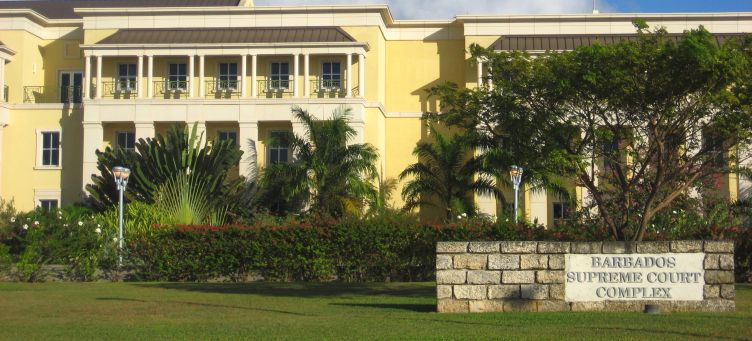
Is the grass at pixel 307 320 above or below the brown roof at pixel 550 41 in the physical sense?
below

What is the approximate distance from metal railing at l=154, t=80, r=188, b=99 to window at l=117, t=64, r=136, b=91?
108 centimetres

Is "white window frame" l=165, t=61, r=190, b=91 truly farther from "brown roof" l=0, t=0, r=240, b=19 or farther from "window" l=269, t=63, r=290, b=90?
"brown roof" l=0, t=0, r=240, b=19

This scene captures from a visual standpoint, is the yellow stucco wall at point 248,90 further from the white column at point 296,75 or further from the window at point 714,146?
the window at point 714,146

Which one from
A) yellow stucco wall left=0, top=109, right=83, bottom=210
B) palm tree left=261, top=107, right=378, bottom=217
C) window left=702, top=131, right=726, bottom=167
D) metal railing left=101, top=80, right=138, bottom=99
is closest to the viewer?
window left=702, top=131, right=726, bottom=167

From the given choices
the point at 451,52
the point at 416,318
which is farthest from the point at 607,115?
the point at 451,52

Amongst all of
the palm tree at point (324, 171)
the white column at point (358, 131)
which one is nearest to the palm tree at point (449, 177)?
the palm tree at point (324, 171)

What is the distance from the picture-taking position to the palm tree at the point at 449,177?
39938 mm

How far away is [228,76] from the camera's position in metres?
48.8

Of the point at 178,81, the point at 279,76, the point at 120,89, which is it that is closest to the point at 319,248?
the point at 279,76

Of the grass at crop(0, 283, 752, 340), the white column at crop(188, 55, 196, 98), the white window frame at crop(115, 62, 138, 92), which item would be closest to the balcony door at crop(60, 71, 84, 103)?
the white window frame at crop(115, 62, 138, 92)

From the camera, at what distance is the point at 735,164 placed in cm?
2083

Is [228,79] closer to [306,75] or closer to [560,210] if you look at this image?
[306,75]

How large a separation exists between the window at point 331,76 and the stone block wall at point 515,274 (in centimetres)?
3140

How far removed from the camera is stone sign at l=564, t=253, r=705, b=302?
55.4 feet
